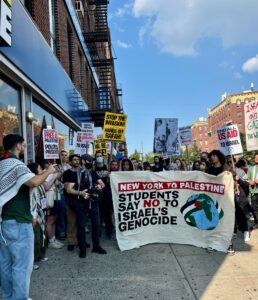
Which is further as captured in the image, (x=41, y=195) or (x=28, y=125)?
(x=28, y=125)

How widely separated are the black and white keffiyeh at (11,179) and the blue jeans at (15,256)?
0.27 meters

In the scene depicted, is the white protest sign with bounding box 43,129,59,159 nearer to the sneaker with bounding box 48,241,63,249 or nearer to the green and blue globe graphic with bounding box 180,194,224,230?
the sneaker with bounding box 48,241,63,249

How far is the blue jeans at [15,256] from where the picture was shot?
11.4 ft

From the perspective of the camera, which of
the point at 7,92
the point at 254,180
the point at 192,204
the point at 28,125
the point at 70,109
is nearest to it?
the point at 192,204

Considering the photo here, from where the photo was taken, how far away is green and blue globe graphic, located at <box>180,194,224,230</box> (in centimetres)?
670

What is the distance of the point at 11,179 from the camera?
346 centimetres

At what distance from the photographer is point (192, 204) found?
696cm

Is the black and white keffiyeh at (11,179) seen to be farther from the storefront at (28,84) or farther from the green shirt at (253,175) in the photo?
the green shirt at (253,175)

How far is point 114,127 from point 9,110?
8.61 ft

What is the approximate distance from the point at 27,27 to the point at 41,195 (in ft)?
13.7

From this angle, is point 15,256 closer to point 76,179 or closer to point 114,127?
point 76,179

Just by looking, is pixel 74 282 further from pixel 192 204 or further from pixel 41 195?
pixel 192 204

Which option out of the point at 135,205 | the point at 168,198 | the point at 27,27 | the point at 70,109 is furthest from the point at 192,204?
the point at 70,109

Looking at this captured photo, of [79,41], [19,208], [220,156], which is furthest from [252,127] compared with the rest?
[79,41]
